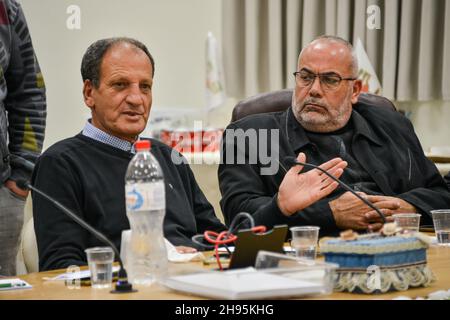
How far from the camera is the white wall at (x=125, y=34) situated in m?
5.50

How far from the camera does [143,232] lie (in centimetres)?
188

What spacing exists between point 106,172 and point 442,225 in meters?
1.02

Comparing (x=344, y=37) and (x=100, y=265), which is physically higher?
(x=344, y=37)

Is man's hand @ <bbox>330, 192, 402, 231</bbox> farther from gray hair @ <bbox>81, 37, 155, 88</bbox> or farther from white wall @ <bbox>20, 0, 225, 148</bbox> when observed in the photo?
white wall @ <bbox>20, 0, 225, 148</bbox>

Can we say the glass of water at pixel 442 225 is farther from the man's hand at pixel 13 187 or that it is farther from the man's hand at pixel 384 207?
the man's hand at pixel 13 187

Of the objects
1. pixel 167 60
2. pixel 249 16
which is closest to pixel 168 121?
pixel 167 60

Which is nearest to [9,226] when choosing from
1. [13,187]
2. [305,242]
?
[13,187]

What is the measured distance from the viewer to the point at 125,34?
5.52 m

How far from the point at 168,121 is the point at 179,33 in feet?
1.98

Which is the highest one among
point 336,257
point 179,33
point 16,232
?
point 179,33

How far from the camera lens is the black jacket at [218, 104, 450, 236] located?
3.03 meters

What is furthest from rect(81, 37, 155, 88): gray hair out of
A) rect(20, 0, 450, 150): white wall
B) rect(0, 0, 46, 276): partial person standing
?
rect(20, 0, 450, 150): white wall

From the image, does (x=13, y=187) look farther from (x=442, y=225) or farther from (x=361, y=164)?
(x=442, y=225)
